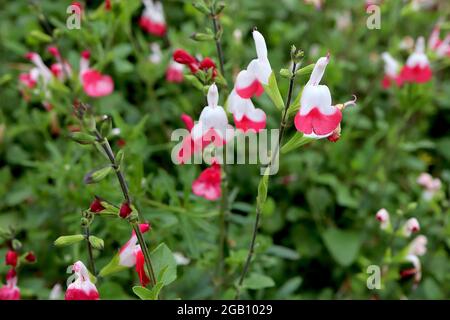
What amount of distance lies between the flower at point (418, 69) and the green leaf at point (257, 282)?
2.99ft

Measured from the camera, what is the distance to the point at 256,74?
3.86ft

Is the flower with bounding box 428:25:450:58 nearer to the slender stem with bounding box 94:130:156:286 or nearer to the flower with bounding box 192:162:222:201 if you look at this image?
the flower with bounding box 192:162:222:201

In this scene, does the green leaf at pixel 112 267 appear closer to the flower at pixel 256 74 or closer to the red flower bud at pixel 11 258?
the red flower bud at pixel 11 258

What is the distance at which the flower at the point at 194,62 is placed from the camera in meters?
1.24

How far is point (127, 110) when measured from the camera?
235cm

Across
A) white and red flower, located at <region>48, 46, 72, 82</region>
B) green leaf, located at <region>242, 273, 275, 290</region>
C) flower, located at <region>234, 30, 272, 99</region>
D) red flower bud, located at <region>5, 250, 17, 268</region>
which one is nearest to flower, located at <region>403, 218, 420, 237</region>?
green leaf, located at <region>242, 273, 275, 290</region>

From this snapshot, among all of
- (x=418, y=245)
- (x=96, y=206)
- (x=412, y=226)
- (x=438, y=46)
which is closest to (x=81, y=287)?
(x=96, y=206)

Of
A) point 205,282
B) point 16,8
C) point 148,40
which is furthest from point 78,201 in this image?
point 16,8

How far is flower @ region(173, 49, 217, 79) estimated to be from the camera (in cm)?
124

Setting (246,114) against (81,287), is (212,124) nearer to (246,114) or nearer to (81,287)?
(246,114)

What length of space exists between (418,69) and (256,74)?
101 cm

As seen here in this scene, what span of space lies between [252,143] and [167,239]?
369 millimetres

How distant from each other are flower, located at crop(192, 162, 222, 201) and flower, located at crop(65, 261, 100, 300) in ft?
1.28
